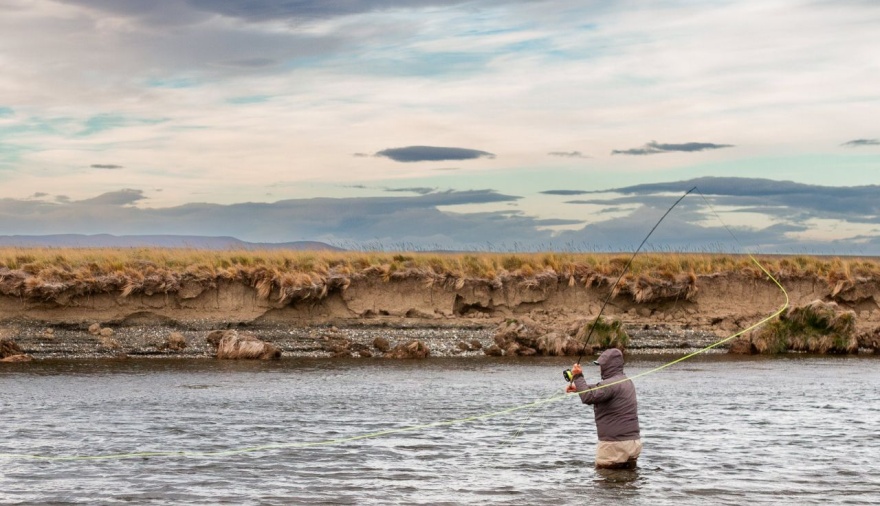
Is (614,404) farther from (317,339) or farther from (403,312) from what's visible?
(403,312)

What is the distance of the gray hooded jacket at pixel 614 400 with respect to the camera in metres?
15.4

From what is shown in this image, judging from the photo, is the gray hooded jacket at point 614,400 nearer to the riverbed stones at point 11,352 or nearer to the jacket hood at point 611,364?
the jacket hood at point 611,364

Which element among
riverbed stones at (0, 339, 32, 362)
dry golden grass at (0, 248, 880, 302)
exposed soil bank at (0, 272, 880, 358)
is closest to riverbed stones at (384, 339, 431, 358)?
exposed soil bank at (0, 272, 880, 358)

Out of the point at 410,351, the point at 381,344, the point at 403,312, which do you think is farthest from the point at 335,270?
the point at 410,351

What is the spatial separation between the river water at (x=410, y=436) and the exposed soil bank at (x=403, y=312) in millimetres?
4289

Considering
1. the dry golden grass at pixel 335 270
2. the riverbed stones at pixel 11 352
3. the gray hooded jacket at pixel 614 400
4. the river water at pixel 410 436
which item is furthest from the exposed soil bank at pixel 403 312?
the gray hooded jacket at pixel 614 400

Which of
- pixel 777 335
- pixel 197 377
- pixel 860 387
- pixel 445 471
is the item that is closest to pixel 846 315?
pixel 777 335

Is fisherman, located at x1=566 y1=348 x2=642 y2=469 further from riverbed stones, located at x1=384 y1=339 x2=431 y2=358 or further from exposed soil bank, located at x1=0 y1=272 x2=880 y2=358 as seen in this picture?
exposed soil bank, located at x1=0 y1=272 x2=880 y2=358

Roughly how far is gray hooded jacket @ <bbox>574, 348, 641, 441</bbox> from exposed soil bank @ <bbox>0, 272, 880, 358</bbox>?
20131mm

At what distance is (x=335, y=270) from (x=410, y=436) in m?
20.6

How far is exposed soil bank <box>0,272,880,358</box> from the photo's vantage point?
36219 millimetres

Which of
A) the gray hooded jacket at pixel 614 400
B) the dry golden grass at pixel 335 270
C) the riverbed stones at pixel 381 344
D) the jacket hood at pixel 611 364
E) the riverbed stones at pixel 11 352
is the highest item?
the dry golden grass at pixel 335 270

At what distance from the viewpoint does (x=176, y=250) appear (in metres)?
46.3

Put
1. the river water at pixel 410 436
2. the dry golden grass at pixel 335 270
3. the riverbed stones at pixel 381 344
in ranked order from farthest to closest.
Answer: the dry golden grass at pixel 335 270
the riverbed stones at pixel 381 344
the river water at pixel 410 436
